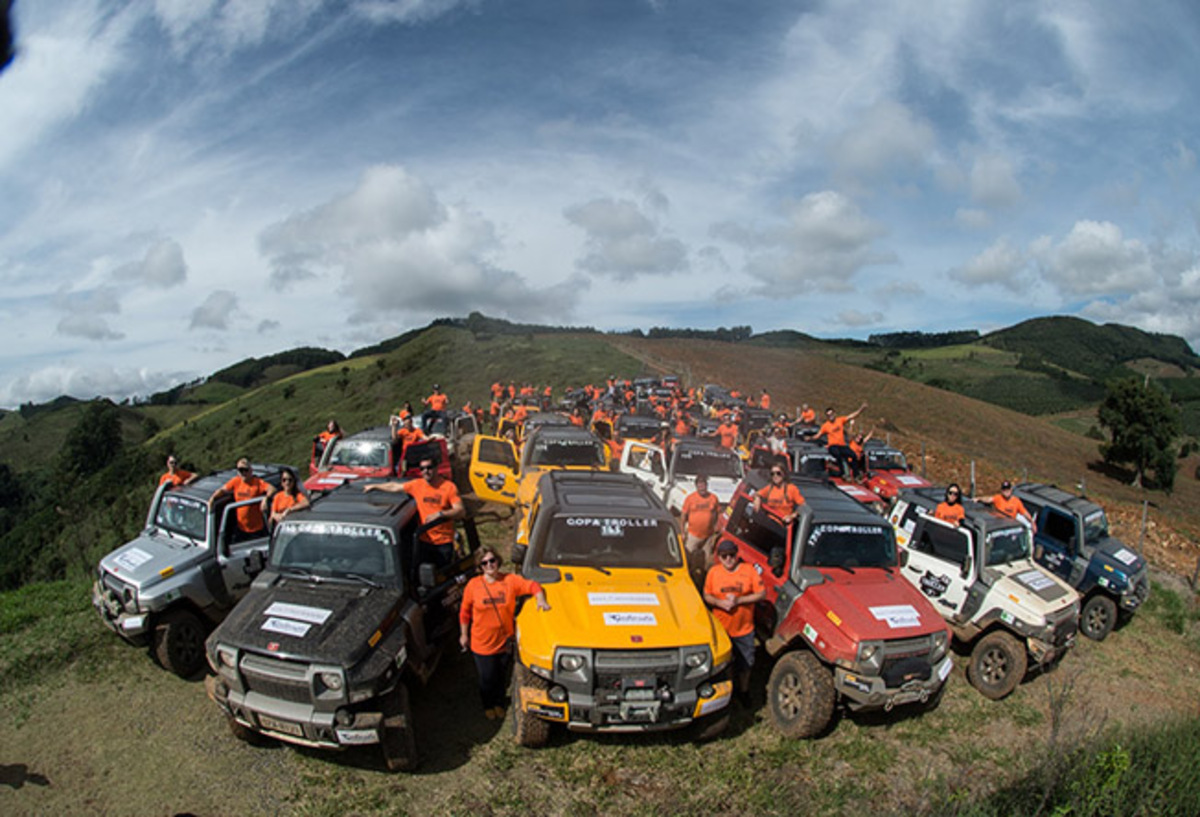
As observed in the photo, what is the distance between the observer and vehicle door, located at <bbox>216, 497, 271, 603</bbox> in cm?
689

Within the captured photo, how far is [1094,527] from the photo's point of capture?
966cm

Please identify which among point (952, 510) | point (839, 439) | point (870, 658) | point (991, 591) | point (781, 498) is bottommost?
point (870, 658)

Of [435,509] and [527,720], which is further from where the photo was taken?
[435,509]

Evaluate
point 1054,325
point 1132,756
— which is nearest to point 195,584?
point 1132,756

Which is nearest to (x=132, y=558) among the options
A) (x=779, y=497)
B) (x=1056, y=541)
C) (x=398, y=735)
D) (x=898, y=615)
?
(x=398, y=735)


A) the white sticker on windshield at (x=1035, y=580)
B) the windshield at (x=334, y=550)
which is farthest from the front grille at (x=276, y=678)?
the white sticker on windshield at (x=1035, y=580)

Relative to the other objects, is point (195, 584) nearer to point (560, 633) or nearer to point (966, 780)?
point (560, 633)

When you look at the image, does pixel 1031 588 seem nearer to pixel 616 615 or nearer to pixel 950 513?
pixel 950 513

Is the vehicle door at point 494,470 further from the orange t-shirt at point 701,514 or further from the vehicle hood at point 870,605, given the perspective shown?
the vehicle hood at point 870,605

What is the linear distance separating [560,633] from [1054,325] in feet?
695

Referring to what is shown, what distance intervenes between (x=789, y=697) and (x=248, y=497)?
6.58 meters

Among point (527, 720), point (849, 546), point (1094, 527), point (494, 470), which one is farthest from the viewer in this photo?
point (494, 470)

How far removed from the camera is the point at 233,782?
4895mm

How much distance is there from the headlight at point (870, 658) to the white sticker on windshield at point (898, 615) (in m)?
0.30
